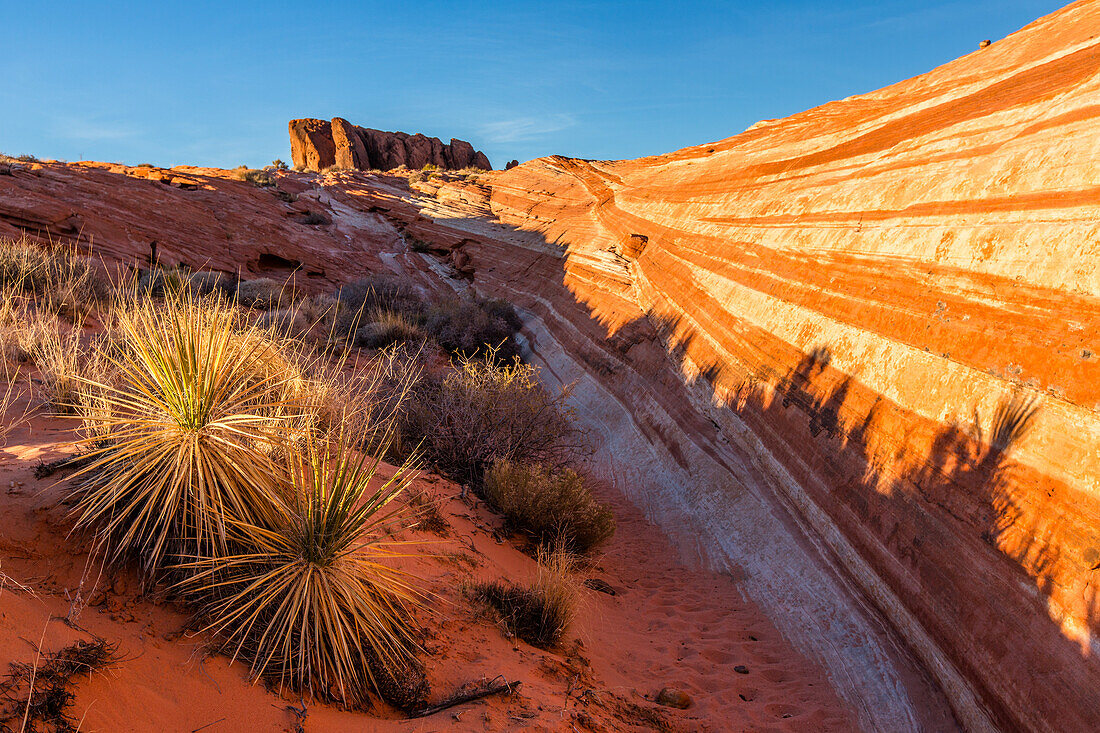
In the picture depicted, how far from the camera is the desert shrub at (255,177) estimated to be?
23.5 m

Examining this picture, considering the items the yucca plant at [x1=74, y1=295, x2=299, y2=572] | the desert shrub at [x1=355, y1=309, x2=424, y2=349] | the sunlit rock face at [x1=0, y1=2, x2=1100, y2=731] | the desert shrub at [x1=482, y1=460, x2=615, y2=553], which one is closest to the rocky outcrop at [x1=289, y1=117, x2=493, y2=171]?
the desert shrub at [x1=355, y1=309, x2=424, y2=349]

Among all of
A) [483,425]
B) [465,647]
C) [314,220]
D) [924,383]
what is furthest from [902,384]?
[314,220]

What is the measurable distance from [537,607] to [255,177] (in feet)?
86.1

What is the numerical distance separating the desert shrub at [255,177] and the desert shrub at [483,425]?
65.5ft

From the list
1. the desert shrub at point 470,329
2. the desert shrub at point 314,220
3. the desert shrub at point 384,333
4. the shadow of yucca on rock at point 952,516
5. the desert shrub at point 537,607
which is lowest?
the desert shrub at point 537,607

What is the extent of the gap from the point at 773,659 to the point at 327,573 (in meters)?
3.01

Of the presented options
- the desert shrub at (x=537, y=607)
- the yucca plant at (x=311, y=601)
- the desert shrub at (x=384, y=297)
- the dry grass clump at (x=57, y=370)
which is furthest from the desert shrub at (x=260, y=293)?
the yucca plant at (x=311, y=601)

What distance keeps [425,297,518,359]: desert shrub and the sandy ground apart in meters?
7.05

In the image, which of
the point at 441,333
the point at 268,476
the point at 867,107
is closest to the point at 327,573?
the point at 268,476

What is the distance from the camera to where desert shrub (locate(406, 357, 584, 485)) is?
6.20 metres

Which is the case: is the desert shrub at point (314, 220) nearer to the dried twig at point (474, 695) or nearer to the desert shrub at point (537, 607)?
the desert shrub at point (537, 607)

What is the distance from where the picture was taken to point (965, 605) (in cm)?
333

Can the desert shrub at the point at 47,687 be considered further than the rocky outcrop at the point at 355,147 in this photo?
No

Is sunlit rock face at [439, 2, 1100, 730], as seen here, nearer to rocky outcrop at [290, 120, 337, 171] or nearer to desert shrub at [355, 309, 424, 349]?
desert shrub at [355, 309, 424, 349]
